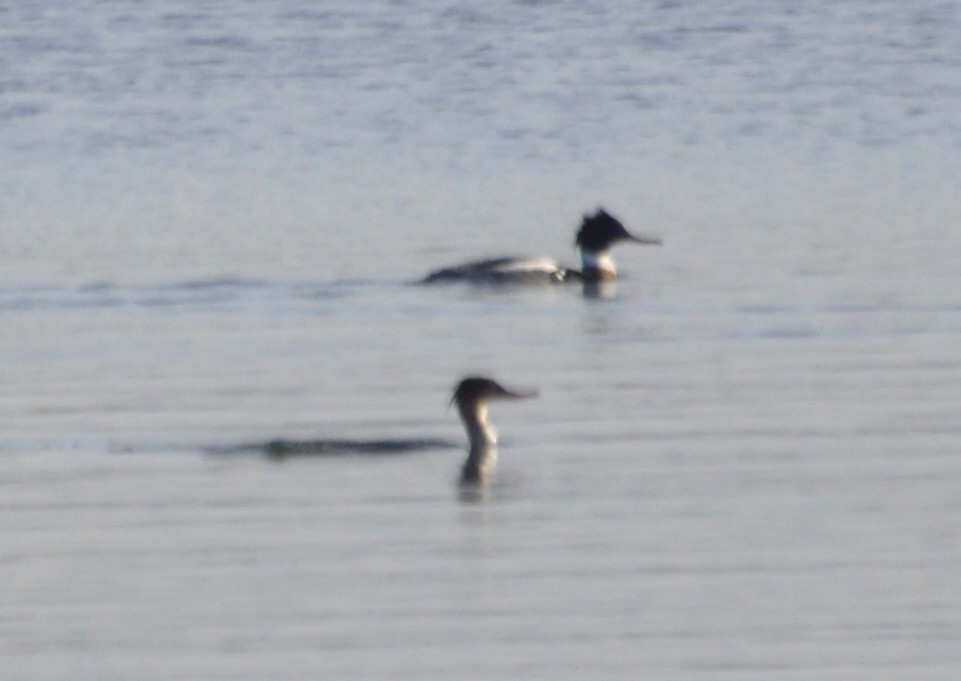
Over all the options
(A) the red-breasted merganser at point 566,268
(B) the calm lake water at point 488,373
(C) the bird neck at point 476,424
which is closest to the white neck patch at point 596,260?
(A) the red-breasted merganser at point 566,268

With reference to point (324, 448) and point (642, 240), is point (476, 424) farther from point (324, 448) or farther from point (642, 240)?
point (642, 240)

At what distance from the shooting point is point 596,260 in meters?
28.7

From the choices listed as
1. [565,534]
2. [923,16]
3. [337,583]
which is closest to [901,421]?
[565,534]

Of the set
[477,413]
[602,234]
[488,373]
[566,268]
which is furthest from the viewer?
[602,234]

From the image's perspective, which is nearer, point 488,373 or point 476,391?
point 476,391

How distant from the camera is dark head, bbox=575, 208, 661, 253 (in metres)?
28.3

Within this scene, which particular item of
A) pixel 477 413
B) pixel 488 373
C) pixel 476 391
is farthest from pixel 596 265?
pixel 477 413

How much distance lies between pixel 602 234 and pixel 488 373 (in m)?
7.21

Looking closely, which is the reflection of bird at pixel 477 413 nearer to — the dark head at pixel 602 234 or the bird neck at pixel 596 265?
the dark head at pixel 602 234

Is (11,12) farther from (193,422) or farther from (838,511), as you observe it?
(838,511)

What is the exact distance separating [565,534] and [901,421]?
3799mm

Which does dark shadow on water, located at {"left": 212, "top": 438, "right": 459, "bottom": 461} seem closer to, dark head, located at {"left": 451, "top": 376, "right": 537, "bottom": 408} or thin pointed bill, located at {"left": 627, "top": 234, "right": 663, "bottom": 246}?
dark head, located at {"left": 451, "top": 376, "right": 537, "bottom": 408}

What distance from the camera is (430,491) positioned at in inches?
664

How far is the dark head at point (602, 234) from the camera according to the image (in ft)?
93.0
